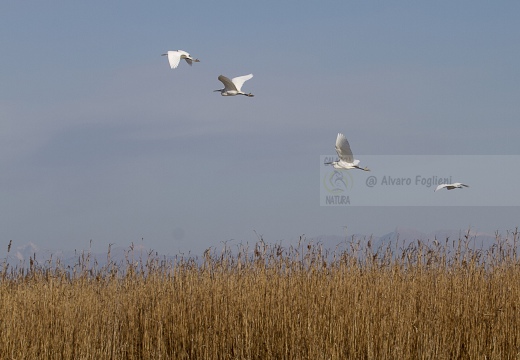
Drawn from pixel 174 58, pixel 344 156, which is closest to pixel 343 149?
pixel 344 156

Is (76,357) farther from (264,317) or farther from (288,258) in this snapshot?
(288,258)

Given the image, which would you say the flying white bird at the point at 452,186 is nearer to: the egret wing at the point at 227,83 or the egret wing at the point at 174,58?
the egret wing at the point at 227,83

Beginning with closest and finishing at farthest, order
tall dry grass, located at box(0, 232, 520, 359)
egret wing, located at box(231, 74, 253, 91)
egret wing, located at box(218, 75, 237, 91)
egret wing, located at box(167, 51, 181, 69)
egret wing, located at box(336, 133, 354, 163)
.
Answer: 1. tall dry grass, located at box(0, 232, 520, 359)
2. egret wing, located at box(167, 51, 181, 69)
3. egret wing, located at box(336, 133, 354, 163)
4. egret wing, located at box(218, 75, 237, 91)
5. egret wing, located at box(231, 74, 253, 91)

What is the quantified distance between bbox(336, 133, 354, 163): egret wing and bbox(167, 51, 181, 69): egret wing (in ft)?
7.71

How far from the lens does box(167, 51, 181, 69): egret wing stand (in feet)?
29.3

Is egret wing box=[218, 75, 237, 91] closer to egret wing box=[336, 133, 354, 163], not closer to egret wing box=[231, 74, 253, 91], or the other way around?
egret wing box=[231, 74, 253, 91]

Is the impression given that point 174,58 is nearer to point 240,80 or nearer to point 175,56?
point 175,56

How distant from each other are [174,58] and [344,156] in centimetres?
262

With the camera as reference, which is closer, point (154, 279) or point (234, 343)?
point (234, 343)

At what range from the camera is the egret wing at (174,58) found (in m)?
8.93

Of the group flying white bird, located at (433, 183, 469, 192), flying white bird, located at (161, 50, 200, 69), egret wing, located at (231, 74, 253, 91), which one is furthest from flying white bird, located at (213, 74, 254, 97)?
flying white bird, located at (433, 183, 469, 192)

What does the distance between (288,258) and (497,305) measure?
77.1 inches

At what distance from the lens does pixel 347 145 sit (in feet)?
30.5

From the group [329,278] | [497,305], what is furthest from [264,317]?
[497,305]
